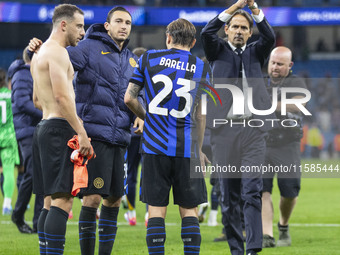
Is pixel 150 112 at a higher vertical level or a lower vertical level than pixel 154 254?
higher

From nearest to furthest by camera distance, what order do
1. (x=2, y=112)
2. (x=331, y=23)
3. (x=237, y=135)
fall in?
1. (x=237, y=135)
2. (x=2, y=112)
3. (x=331, y=23)

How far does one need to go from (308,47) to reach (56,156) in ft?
111

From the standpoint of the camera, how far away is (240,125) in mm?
6121

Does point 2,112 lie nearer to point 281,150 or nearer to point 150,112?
point 281,150

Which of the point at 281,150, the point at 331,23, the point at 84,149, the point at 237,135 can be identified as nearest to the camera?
the point at 84,149

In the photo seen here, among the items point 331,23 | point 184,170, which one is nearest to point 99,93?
point 184,170

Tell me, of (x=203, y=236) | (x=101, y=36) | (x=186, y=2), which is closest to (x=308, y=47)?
(x=186, y=2)

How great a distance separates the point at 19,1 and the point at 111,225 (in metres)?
30.2

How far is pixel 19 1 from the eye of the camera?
112 ft

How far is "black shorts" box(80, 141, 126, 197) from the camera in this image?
5590 mm

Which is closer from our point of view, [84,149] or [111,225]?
[84,149]

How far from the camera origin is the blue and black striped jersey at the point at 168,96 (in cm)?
519

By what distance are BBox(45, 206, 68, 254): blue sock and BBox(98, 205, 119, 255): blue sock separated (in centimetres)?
77

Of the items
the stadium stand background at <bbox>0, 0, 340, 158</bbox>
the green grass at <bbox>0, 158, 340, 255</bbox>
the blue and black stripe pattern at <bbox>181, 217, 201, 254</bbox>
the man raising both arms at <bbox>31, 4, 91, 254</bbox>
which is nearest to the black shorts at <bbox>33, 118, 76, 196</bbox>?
the man raising both arms at <bbox>31, 4, 91, 254</bbox>
